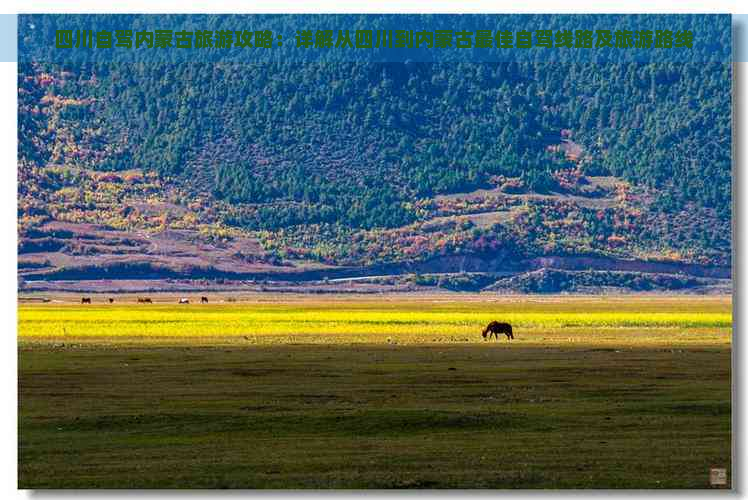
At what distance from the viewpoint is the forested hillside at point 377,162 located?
12088 centimetres

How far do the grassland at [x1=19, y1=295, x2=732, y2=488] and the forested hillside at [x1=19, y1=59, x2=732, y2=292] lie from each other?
55.7 meters

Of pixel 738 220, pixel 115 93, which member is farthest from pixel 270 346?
pixel 115 93

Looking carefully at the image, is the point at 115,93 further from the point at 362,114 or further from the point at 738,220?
the point at 738,220

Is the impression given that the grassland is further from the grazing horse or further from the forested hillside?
the forested hillside

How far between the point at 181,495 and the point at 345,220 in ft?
337

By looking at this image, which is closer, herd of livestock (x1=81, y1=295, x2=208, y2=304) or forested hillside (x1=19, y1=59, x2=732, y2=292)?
herd of livestock (x1=81, y1=295, x2=208, y2=304)

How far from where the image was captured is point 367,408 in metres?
33.2

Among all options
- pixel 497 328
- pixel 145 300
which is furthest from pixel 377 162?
pixel 497 328

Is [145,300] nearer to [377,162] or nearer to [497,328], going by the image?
[377,162]

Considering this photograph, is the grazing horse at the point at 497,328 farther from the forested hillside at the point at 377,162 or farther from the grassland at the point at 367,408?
the forested hillside at the point at 377,162

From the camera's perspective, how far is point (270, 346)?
2202 inches

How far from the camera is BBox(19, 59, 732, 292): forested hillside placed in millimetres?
120875

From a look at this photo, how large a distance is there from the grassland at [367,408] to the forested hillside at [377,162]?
5575cm

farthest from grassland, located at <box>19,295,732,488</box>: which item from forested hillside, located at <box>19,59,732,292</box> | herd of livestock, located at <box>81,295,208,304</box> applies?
forested hillside, located at <box>19,59,732,292</box>
